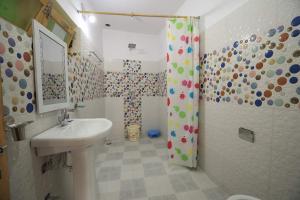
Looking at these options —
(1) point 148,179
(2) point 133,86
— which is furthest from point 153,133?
(1) point 148,179

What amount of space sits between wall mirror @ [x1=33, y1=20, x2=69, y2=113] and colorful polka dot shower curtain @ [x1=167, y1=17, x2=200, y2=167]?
4.05 ft

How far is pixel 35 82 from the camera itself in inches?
33.2

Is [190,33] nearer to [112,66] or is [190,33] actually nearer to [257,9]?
[257,9]

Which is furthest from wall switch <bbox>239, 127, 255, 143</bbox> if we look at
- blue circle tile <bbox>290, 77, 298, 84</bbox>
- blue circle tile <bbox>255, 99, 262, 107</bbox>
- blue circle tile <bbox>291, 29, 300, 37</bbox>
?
blue circle tile <bbox>291, 29, 300, 37</bbox>

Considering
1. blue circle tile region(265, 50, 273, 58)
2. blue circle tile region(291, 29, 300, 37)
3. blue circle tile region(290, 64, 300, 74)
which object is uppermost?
blue circle tile region(291, 29, 300, 37)

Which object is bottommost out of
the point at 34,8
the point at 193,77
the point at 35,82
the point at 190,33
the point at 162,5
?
the point at 35,82

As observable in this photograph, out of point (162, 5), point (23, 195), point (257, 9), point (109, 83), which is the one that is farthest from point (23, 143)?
point (162, 5)

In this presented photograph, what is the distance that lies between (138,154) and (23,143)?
5.53ft

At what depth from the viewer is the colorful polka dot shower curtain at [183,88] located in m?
1.61

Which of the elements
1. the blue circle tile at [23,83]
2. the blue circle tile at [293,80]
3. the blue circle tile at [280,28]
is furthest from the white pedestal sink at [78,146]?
the blue circle tile at [280,28]

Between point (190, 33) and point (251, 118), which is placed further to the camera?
point (190, 33)

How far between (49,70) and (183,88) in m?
1.42

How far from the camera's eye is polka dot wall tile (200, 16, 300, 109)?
0.81 m

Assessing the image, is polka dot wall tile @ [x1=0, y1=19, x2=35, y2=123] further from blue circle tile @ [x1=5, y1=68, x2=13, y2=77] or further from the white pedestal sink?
the white pedestal sink
